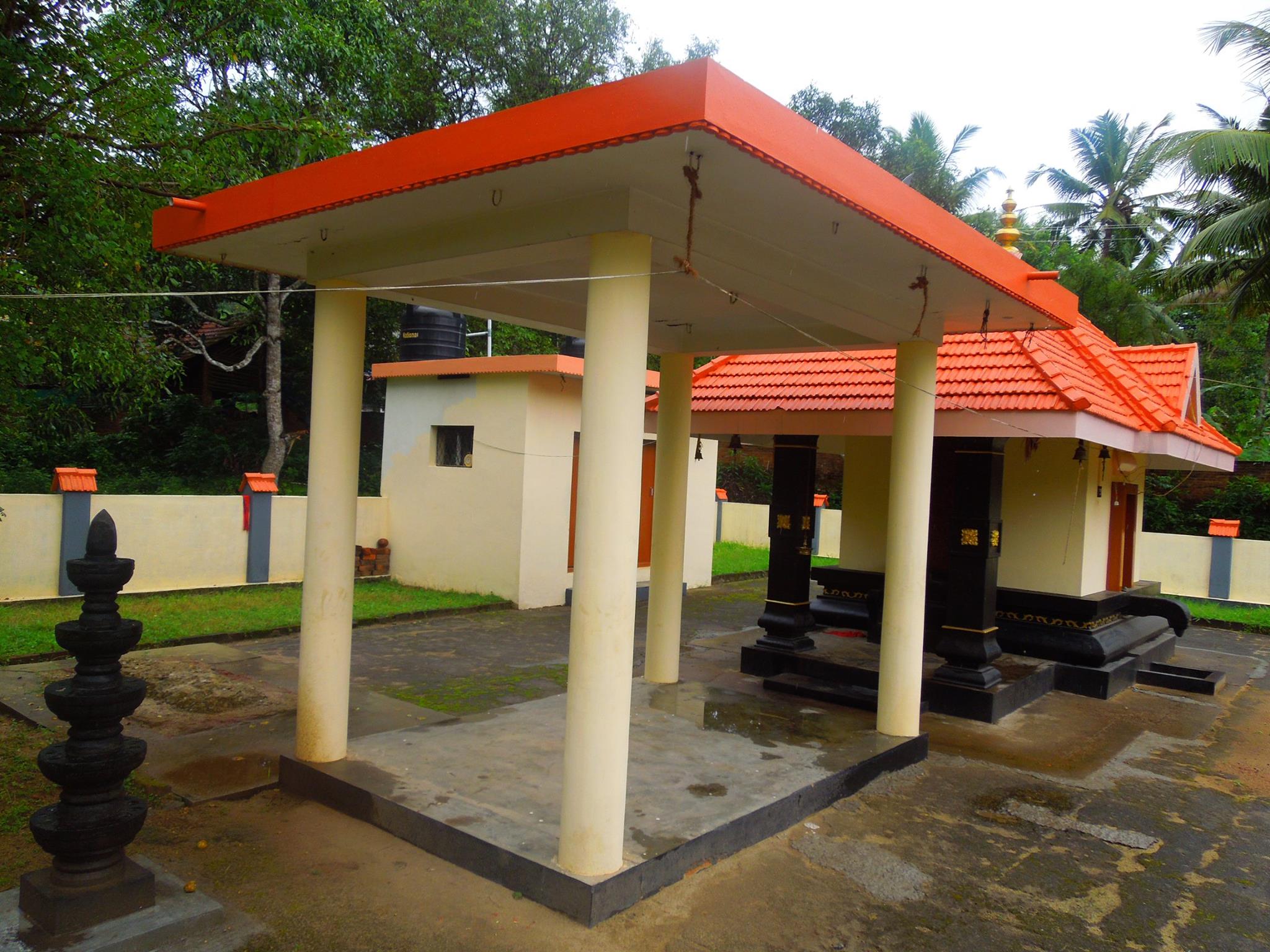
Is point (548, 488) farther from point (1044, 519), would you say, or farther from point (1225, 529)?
point (1225, 529)

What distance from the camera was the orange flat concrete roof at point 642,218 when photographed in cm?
333

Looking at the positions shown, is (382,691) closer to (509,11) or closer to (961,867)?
(961,867)

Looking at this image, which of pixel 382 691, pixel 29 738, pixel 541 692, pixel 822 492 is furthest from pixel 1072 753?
pixel 822 492

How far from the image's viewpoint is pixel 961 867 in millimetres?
4527

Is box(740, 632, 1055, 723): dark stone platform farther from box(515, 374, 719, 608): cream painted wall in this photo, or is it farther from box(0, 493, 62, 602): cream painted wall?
box(0, 493, 62, 602): cream painted wall

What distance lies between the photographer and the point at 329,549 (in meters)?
5.04

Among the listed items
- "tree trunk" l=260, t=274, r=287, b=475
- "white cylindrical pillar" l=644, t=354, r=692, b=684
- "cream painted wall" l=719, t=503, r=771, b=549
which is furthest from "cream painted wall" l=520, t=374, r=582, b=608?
"cream painted wall" l=719, t=503, r=771, b=549

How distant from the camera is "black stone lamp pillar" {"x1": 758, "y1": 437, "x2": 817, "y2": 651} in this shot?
27.9 ft

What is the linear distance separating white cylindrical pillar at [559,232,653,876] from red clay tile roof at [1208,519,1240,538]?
49.0ft

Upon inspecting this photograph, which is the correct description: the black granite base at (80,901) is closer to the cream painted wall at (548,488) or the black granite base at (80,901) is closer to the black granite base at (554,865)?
the black granite base at (554,865)

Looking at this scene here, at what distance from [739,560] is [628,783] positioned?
13.6 meters

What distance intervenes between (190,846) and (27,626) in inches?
229

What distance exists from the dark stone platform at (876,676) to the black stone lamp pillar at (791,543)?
0.75ft

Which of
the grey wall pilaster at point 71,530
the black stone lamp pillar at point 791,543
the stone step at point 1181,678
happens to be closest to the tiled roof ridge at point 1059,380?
the black stone lamp pillar at point 791,543
